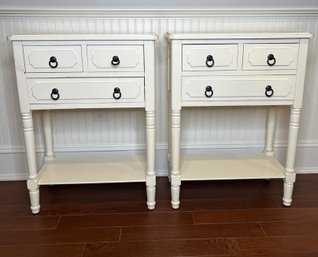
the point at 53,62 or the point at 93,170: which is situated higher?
the point at 53,62

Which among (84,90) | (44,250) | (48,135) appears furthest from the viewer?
(48,135)

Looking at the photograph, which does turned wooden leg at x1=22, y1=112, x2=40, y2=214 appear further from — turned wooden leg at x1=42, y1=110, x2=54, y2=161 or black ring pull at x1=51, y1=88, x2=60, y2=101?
turned wooden leg at x1=42, y1=110, x2=54, y2=161

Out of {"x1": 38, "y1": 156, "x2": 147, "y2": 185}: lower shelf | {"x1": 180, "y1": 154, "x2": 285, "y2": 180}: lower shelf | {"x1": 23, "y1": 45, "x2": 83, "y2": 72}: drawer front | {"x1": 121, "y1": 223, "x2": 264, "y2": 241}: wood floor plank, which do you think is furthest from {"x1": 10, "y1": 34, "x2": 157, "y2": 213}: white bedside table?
{"x1": 121, "y1": 223, "x2": 264, "y2": 241}: wood floor plank

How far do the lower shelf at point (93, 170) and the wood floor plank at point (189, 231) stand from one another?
0.27 meters

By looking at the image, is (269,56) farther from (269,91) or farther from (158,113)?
(158,113)

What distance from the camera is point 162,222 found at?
67.9 inches

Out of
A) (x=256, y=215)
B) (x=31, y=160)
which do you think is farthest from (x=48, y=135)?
(x=256, y=215)

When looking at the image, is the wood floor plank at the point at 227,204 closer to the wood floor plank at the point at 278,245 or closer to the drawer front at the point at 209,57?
the wood floor plank at the point at 278,245

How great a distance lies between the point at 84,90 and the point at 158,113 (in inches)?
24.1

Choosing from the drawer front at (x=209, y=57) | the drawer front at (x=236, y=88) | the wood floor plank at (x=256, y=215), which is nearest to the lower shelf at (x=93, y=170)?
the wood floor plank at (x=256, y=215)

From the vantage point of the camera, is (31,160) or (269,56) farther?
(31,160)

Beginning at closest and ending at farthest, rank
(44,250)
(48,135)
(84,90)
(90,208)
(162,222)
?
(44,250)
(84,90)
(162,222)
(90,208)
(48,135)

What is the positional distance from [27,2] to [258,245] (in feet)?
5.81

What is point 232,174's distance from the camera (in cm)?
186
